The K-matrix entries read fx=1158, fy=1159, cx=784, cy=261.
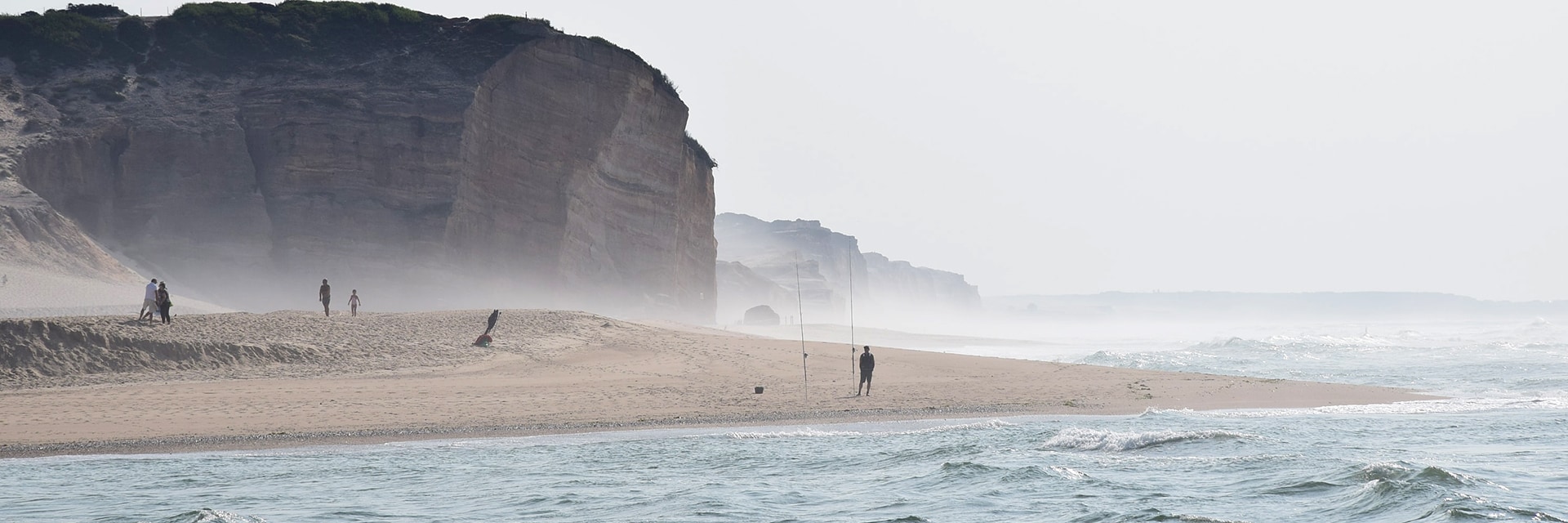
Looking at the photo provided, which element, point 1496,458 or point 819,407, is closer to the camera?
point 1496,458

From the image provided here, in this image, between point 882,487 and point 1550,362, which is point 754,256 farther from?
point 882,487

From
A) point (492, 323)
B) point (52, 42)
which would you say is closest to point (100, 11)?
point (52, 42)

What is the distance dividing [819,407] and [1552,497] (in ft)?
31.9

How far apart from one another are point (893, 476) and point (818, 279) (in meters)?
97.7

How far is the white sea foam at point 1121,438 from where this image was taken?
13.6m

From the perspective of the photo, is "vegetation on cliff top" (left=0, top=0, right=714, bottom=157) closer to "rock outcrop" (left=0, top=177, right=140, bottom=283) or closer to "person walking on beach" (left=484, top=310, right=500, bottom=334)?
"rock outcrop" (left=0, top=177, right=140, bottom=283)

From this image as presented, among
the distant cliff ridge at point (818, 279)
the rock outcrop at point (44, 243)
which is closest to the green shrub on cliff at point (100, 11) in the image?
the rock outcrop at point (44, 243)

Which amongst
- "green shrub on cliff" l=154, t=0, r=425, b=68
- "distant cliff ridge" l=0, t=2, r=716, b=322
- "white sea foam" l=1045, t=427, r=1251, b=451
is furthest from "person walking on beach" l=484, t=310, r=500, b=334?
"green shrub on cliff" l=154, t=0, r=425, b=68

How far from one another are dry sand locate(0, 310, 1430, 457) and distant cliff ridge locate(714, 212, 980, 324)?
5720cm

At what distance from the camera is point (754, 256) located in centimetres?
13738

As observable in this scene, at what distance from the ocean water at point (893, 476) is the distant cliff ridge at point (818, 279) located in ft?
215

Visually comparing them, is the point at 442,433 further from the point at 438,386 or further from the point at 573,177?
the point at 573,177

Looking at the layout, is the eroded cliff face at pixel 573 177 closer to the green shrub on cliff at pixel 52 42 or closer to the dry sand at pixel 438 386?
the green shrub on cliff at pixel 52 42

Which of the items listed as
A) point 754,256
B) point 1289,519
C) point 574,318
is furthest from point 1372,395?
point 754,256
